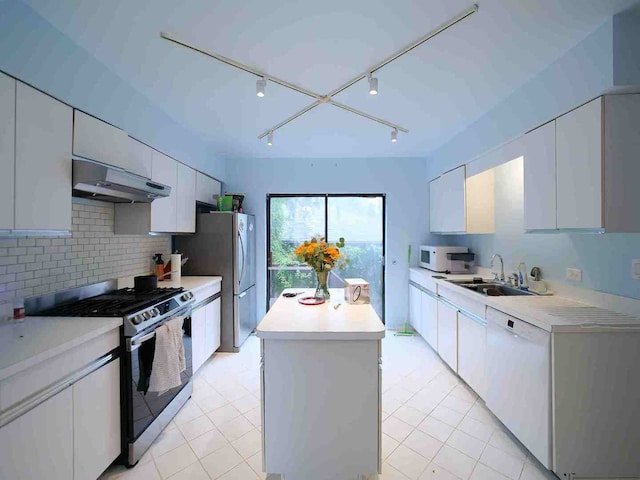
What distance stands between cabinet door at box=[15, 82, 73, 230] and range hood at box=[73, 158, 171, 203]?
0.21 feet

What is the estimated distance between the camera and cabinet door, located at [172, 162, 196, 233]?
120 inches

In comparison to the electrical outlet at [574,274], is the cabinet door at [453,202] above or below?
above

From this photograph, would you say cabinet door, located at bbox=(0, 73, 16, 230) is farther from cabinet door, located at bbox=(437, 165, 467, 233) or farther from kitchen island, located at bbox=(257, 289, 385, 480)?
cabinet door, located at bbox=(437, 165, 467, 233)

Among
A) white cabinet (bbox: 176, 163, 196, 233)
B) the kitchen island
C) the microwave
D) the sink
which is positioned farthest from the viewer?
the microwave

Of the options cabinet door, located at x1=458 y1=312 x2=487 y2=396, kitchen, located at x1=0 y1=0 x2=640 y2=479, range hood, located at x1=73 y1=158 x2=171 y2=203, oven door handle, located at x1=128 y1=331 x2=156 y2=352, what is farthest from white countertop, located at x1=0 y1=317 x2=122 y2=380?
cabinet door, located at x1=458 y1=312 x2=487 y2=396

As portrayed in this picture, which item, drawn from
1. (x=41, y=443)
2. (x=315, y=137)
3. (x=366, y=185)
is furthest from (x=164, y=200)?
(x=366, y=185)

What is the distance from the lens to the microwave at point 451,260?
3.61 m

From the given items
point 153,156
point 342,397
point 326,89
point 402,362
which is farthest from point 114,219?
point 402,362

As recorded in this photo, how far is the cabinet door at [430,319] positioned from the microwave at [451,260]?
0.43m

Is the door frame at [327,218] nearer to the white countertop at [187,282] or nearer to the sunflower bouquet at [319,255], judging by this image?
the white countertop at [187,282]

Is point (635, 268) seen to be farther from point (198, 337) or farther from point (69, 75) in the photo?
point (69, 75)

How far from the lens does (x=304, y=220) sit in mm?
4348

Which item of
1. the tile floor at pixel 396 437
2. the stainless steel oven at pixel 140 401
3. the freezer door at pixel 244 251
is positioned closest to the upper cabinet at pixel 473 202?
the tile floor at pixel 396 437

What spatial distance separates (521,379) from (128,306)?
8.68 ft
